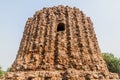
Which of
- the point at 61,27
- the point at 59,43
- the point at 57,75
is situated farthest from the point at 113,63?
the point at 57,75

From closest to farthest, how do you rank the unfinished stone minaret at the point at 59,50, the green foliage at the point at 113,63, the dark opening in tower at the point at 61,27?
the unfinished stone minaret at the point at 59,50, the dark opening in tower at the point at 61,27, the green foliage at the point at 113,63

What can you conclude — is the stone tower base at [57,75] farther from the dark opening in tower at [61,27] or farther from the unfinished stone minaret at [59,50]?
the dark opening in tower at [61,27]

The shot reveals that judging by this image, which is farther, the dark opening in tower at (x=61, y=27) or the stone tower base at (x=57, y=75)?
the dark opening in tower at (x=61, y=27)

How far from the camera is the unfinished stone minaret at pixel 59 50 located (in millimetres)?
7820

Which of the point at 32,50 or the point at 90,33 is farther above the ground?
the point at 90,33

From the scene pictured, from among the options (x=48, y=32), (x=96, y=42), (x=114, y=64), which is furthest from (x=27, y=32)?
(x=114, y=64)

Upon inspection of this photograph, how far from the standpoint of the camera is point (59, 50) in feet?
29.3

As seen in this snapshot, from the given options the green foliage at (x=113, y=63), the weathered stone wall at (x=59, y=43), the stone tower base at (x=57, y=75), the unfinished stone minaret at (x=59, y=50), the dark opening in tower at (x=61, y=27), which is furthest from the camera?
the green foliage at (x=113, y=63)

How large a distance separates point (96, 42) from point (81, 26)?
0.95m

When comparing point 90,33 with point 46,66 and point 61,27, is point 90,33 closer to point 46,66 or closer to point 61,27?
point 61,27

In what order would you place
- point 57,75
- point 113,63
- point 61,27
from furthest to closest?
1. point 113,63
2. point 61,27
3. point 57,75

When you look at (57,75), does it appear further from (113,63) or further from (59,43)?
(113,63)

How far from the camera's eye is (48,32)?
9672mm

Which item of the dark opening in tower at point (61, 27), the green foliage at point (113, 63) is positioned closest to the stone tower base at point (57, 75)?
the dark opening in tower at point (61, 27)
